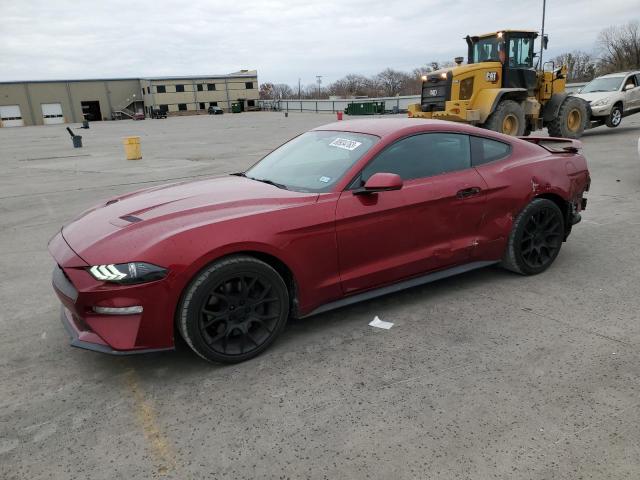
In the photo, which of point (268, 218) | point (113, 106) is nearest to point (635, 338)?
point (268, 218)

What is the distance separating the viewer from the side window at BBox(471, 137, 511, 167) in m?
4.17

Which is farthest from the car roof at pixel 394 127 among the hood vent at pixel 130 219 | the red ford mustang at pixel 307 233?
the hood vent at pixel 130 219

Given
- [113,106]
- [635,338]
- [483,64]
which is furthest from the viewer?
[113,106]

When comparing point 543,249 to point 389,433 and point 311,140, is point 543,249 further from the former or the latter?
point 389,433

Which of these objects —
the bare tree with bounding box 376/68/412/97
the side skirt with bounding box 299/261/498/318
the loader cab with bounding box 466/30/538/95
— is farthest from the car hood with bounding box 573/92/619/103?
the bare tree with bounding box 376/68/412/97

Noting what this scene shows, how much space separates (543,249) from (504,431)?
8.21ft

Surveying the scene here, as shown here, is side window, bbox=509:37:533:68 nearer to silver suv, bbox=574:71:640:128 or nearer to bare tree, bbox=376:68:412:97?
silver suv, bbox=574:71:640:128

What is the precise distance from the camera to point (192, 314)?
2.94 m

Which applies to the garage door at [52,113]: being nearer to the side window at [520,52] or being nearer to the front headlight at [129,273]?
the side window at [520,52]

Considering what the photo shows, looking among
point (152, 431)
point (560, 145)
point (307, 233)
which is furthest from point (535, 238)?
point (152, 431)

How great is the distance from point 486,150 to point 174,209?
2.68 meters

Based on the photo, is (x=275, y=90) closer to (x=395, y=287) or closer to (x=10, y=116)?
(x=10, y=116)

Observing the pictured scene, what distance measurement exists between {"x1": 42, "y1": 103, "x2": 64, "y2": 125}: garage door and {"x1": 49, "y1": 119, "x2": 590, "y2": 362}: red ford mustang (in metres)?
81.5

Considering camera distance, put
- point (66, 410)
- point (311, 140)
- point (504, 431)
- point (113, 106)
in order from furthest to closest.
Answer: point (113, 106), point (311, 140), point (66, 410), point (504, 431)
